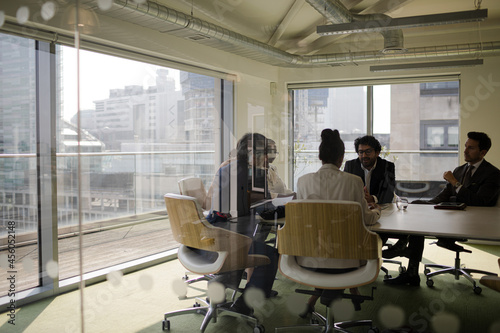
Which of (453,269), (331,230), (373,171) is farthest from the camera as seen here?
(453,269)

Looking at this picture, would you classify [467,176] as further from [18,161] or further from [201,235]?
[18,161]

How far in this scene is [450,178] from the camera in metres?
2.91

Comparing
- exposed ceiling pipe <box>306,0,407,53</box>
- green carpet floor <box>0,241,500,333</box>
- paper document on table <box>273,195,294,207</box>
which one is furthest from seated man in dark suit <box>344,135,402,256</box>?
exposed ceiling pipe <box>306,0,407,53</box>

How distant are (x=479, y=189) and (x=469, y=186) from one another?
0.07 m

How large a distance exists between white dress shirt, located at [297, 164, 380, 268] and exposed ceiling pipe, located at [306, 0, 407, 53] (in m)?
0.84

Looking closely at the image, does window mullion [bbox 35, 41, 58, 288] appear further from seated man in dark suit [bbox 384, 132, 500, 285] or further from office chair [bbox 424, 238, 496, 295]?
office chair [bbox 424, 238, 496, 295]

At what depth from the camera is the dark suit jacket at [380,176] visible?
233 centimetres

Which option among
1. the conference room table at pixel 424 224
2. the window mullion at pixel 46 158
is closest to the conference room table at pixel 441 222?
the conference room table at pixel 424 224

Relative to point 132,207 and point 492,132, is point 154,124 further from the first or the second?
point 492,132

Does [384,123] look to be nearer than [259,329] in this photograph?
Yes

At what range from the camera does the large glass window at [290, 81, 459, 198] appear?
227 centimetres

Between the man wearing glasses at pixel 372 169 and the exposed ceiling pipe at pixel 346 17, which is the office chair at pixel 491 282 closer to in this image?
the man wearing glasses at pixel 372 169

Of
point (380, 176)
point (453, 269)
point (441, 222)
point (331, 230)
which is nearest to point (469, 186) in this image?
point (453, 269)

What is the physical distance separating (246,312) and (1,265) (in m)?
1.54
